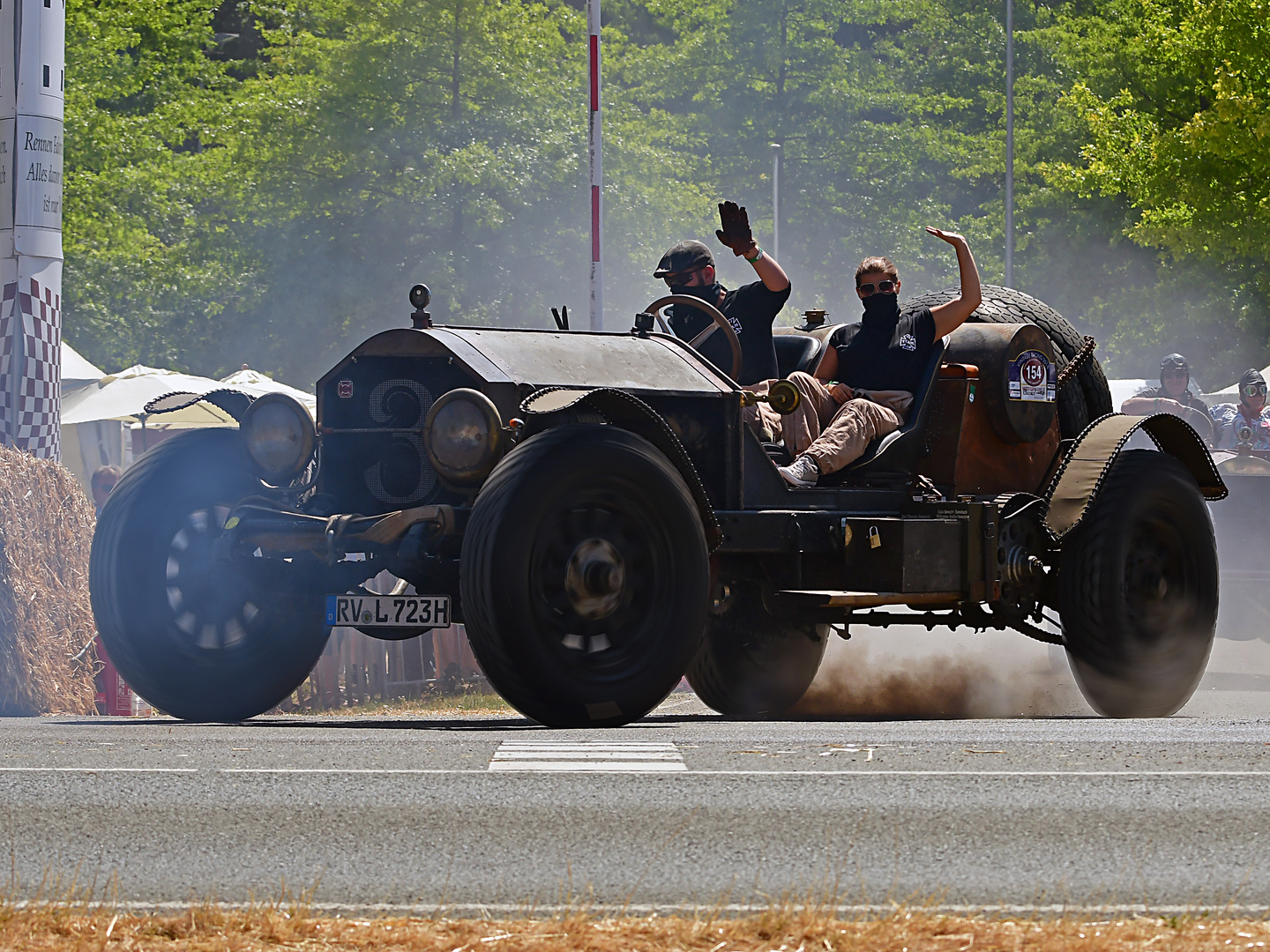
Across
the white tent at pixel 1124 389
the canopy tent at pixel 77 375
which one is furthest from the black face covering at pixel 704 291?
the canopy tent at pixel 77 375

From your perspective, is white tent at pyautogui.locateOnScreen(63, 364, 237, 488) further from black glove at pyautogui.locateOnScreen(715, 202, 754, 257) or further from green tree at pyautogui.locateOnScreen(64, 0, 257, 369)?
black glove at pyautogui.locateOnScreen(715, 202, 754, 257)

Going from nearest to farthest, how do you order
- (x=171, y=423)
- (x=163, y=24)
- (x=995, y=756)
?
1. (x=995, y=756)
2. (x=171, y=423)
3. (x=163, y=24)

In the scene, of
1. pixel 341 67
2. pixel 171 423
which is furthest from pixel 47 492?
pixel 341 67

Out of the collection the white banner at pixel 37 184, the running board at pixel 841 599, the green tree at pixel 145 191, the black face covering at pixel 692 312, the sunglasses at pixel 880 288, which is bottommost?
the running board at pixel 841 599

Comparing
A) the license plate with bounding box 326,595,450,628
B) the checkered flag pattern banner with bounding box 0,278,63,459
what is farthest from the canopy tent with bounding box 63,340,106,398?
the license plate with bounding box 326,595,450,628

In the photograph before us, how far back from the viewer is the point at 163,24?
3769 centimetres

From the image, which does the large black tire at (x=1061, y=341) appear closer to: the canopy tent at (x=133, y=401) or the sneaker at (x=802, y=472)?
the sneaker at (x=802, y=472)

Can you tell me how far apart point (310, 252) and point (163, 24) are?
18.1ft

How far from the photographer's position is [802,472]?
895 cm

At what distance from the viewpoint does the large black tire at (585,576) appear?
23.3ft

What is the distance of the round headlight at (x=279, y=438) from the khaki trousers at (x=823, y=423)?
1.98m

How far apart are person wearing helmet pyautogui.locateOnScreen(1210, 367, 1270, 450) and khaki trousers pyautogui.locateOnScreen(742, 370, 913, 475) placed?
7.14 metres

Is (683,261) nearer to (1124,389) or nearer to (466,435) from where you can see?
(466,435)

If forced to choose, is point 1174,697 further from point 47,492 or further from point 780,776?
point 47,492
